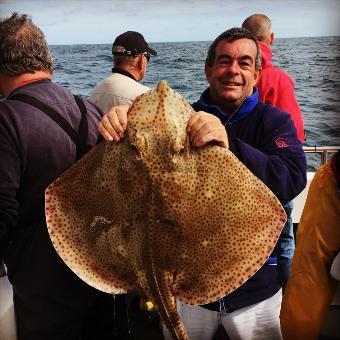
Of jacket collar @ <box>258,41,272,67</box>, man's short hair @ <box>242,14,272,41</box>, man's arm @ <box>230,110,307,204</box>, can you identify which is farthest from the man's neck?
man's short hair @ <box>242,14,272,41</box>

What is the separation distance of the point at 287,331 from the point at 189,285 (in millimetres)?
1030

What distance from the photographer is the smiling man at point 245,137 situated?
82.6 inches

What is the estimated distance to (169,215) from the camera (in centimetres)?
164

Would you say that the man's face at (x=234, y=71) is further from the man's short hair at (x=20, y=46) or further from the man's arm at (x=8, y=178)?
the man's arm at (x=8, y=178)

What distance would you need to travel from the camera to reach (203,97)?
243 cm

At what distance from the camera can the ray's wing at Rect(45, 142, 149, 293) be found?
1.67 m

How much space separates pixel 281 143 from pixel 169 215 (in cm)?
78

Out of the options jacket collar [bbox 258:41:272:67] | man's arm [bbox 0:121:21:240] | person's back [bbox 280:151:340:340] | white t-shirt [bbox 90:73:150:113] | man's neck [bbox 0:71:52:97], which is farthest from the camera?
jacket collar [bbox 258:41:272:67]

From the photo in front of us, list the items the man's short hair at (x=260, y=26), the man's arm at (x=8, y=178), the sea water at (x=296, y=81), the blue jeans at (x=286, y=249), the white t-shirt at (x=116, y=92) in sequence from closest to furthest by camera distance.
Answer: the man's arm at (x=8, y=178) < the blue jeans at (x=286, y=249) < the white t-shirt at (x=116, y=92) < the man's short hair at (x=260, y=26) < the sea water at (x=296, y=81)

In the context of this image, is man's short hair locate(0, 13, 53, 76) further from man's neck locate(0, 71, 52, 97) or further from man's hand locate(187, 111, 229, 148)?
man's hand locate(187, 111, 229, 148)

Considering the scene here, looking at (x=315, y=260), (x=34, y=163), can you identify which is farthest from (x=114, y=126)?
(x=315, y=260)

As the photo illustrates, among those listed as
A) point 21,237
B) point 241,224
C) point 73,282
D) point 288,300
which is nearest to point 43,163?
point 21,237

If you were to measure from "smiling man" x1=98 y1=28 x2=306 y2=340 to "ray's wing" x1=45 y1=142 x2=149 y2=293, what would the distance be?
0.64 meters

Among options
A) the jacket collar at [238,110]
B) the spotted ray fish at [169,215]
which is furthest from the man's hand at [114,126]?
the jacket collar at [238,110]
